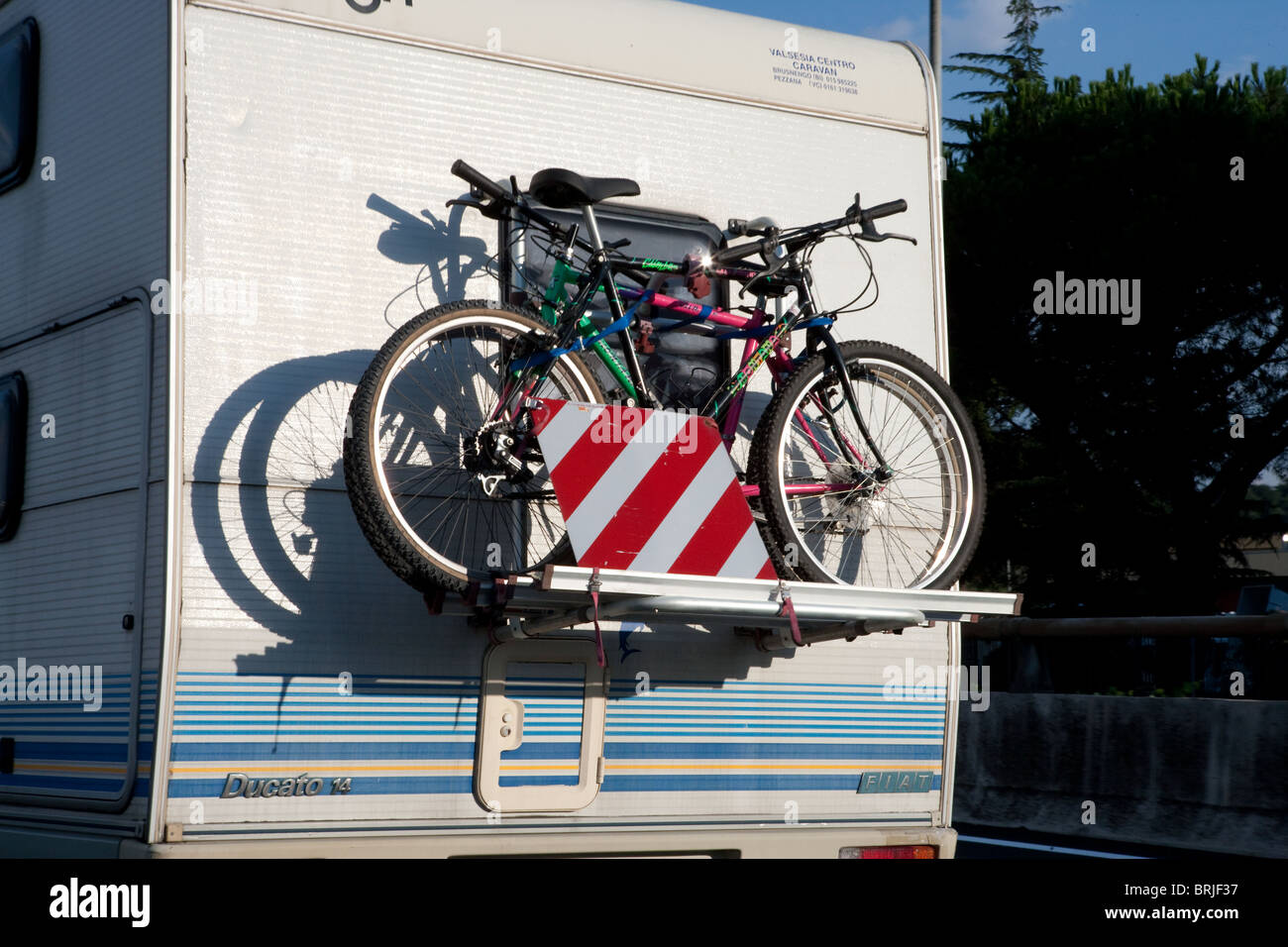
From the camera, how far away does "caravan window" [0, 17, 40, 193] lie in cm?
523

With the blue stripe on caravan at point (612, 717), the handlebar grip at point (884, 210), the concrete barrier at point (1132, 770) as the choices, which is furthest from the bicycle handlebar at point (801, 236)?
the concrete barrier at point (1132, 770)

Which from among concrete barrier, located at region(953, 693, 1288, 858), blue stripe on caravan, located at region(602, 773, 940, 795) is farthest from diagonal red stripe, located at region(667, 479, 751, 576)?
concrete barrier, located at region(953, 693, 1288, 858)

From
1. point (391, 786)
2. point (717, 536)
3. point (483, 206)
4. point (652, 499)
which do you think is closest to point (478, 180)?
point (483, 206)

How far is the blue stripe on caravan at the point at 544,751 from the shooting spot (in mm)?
4262

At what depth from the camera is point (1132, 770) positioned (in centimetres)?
914

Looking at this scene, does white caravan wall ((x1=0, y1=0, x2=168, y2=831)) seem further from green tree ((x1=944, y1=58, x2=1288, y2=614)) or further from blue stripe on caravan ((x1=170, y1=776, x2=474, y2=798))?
green tree ((x1=944, y1=58, x2=1288, y2=614))

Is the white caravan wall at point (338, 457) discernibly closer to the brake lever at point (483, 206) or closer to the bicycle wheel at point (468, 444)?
the brake lever at point (483, 206)

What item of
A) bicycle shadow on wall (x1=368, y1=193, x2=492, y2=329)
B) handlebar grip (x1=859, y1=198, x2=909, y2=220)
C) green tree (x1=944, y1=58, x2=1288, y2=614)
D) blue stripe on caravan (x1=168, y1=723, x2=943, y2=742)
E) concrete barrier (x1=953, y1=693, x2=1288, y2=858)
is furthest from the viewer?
green tree (x1=944, y1=58, x2=1288, y2=614)

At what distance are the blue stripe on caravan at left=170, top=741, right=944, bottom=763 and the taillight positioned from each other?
31 cm

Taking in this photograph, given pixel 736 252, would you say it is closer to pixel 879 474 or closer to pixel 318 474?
pixel 879 474

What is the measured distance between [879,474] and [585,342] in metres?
1.16

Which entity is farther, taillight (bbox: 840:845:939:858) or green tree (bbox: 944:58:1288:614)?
green tree (bbox: 944:58:1288:614)

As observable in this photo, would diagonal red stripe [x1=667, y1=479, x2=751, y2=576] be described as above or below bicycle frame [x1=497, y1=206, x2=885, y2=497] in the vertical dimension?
below

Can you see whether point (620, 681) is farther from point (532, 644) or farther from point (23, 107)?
point (23, 107)
